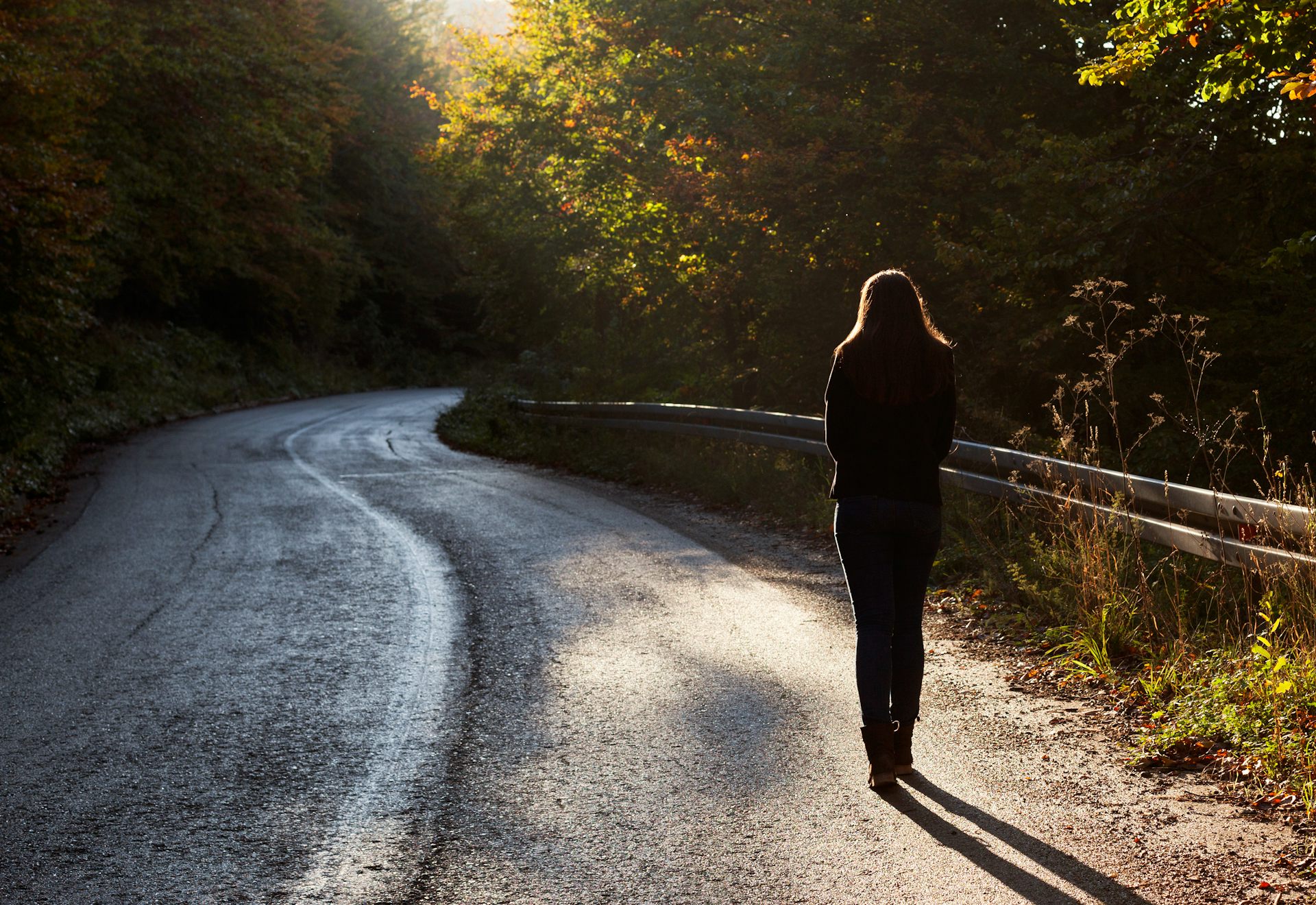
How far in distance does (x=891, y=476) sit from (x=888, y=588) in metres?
0.47

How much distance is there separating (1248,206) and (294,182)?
1081 inches

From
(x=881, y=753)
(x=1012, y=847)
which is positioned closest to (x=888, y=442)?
(x=881, y=753)

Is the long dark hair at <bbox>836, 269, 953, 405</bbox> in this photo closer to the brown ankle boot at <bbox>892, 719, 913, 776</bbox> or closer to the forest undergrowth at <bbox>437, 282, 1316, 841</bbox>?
the brown ankle boot at <bbox>892, 719, 913, 776</bbox>

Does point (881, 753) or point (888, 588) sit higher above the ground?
point (888, 588)

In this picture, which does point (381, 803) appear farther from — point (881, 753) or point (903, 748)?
point (903, 748)

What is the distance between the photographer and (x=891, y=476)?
468 centimetres

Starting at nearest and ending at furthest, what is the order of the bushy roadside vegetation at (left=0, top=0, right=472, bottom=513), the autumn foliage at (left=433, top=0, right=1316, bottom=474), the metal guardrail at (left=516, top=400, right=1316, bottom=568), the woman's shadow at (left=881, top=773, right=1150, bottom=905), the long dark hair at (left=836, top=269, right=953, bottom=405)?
the woman's shadow at (left=881, top=773, right=1150, bottom=905)
the long dark hair at (left=836, top=269, right=953, bottom=405)
the metal guardrail at (left=516, top=400, right=1316, bottom=568)
the autumn foliage at (left=433, top=0, right=1316, bottom=474)
the bushy roadside vegetation at (left=0, top=0, right=472, bottom=513)

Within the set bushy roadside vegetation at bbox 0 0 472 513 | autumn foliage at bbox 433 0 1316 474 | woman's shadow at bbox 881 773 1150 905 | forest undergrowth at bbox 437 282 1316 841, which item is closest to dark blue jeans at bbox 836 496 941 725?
woman's shadow at bbox 881 773 1150 905

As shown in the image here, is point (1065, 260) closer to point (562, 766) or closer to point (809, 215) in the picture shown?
point (809, 215)

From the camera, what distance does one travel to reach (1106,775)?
15.2 feet

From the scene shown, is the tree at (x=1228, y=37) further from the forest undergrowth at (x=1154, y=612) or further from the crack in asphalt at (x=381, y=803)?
the crack in asphalt at (x=381, y=803)

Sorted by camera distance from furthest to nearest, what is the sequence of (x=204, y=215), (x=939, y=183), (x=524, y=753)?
(x=204, y=215)
(x=939, y=183)
(x=524, y=753)

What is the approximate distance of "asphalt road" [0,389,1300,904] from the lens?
379 cm

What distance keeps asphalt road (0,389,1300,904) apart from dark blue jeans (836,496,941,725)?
0.37 meters
